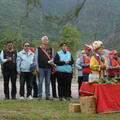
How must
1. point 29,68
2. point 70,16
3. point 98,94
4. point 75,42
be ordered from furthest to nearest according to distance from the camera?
1. point 75,42
2. point 29,68
3. point 70,16
4. point 98,94

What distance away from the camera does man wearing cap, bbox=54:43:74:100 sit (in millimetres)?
10773

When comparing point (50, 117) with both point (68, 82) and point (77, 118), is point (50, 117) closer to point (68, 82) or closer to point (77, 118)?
point (77, 118)

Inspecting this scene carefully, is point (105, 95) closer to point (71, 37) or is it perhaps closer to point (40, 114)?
point (40, 114)

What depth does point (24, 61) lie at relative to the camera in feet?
35.3

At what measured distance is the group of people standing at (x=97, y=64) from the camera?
9.26m

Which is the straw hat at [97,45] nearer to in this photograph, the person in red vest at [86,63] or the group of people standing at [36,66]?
the group of people standing at [36,66]

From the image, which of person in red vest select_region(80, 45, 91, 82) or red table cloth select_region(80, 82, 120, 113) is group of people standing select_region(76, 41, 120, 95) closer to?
person in red vest select_region(80, 45, 91, 82)

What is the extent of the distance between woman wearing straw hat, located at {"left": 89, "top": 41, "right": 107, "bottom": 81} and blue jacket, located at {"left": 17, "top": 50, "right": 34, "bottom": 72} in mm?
2399

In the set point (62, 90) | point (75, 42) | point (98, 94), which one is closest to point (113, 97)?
point (98, 94)

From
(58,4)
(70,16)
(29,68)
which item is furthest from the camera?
(58,4)

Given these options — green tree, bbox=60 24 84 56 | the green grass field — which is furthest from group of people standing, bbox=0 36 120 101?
green tree, bbox=60 24 84 56

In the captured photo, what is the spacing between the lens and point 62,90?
10.9 m

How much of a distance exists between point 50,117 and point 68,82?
396 cm

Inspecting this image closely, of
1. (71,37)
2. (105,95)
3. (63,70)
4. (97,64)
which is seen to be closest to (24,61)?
(63,70)
